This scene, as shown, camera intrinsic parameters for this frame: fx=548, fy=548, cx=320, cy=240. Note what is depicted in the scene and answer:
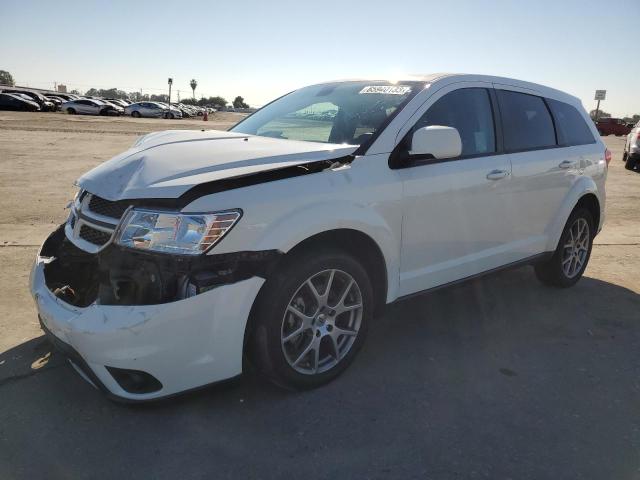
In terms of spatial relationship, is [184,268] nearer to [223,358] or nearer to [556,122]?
[223,358]

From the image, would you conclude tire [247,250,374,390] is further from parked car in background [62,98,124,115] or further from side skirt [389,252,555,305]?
parked car in background [62,98,124,115]

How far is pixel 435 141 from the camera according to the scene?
3.19 metres

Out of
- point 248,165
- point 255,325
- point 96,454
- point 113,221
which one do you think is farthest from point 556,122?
point 96,454

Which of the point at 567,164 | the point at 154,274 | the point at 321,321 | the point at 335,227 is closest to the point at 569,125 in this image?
the point at 567,164

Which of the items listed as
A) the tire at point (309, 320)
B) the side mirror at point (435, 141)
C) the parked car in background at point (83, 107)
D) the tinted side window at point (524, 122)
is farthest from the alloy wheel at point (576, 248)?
the parked car in background at point (83, 107)

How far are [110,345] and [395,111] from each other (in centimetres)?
214

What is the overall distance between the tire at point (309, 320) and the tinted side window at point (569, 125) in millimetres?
2660

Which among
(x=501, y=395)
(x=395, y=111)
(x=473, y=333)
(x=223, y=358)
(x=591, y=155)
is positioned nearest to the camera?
(x=223, y=358)

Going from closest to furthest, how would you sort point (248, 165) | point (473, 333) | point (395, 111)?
point (248, 165) < point (395, 111) < point (473, 333)

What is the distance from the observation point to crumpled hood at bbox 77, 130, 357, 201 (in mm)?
2690

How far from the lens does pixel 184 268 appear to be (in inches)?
98.6

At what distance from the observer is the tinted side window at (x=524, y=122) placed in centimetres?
415

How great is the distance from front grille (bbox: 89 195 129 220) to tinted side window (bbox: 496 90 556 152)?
9.09 ft

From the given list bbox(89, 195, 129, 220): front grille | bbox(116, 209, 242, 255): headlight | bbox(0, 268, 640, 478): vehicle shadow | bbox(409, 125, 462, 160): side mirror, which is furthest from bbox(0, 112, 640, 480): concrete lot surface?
bbox(409, 125, 462, 160): side mirror
